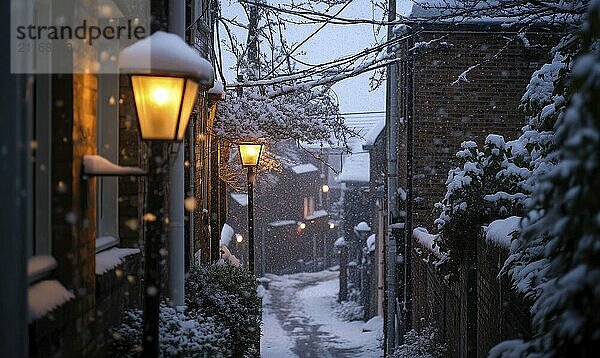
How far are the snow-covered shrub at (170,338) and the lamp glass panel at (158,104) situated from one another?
1.98 meters

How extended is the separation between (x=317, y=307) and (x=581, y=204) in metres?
27.4

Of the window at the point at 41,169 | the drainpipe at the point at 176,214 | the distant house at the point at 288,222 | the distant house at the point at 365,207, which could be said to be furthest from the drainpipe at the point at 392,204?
the distant house at the point at 288,222

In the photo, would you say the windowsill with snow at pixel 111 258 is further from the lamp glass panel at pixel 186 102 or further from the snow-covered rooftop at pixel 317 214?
the snow-covered rooftop at pixel 317 214

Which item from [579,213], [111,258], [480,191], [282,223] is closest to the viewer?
[579,213]

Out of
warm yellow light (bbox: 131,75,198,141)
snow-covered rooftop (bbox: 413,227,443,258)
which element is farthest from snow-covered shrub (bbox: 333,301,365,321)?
warm yellow light (bbox: 131,75,198,141)

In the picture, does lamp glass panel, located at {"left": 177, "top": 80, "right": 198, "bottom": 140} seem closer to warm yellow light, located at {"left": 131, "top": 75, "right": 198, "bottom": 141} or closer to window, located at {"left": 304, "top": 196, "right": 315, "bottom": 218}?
warm yellow light, located at {"left": 131, "top": 75, "right": 198, "bottom": 141}

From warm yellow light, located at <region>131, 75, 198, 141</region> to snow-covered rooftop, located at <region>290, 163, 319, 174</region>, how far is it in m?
41.3

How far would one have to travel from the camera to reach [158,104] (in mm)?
3631

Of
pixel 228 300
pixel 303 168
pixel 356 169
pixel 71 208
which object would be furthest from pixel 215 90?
pixel 303 168

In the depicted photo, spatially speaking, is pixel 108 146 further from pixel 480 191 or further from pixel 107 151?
pixel 480 191

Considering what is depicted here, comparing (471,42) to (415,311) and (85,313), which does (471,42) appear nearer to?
(415,311)

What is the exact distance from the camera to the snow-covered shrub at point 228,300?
27.4 feet

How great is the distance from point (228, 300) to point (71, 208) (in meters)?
4.70

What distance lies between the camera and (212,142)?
13172mm
